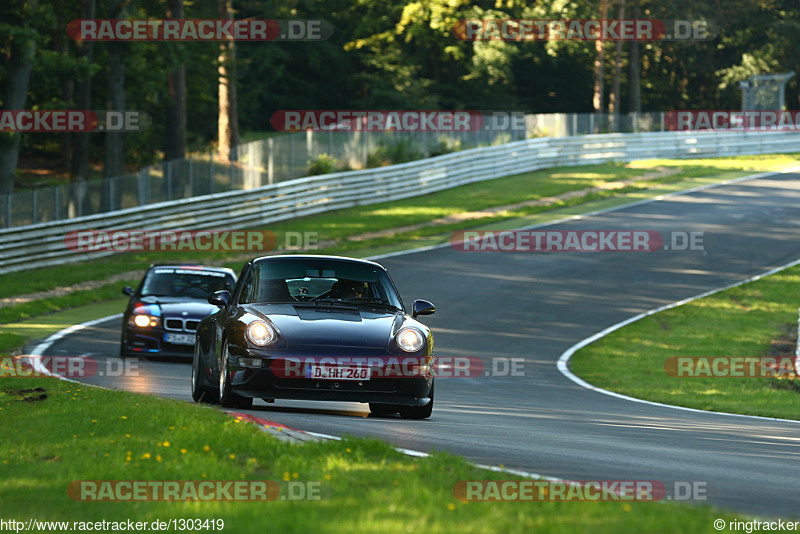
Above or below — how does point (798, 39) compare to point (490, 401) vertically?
above

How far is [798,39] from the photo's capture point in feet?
230

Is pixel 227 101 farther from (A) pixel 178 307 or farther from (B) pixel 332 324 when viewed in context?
(B) pixel 332 324

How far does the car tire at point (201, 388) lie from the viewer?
11273 mm

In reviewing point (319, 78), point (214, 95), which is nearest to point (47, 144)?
point (214, 95)

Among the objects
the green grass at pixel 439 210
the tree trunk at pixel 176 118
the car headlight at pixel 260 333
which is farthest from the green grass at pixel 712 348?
the tree trunk at pixel 176 118

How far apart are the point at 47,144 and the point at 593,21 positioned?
2987 centimetres

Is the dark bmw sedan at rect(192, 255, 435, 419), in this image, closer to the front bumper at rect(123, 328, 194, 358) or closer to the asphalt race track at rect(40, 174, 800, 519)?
the asphalt race track at rect(40, 174, 800, 519)

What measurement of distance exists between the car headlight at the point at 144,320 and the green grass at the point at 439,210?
30.5ft

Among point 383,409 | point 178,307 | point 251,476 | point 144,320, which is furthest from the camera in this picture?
point 178,307

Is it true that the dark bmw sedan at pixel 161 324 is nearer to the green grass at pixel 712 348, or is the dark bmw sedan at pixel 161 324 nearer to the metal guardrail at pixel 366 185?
the green grass at pixel 712 348

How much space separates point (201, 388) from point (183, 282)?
801cm

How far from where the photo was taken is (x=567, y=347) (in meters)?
20.8

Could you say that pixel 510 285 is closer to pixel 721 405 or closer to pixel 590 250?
pixel 590 250

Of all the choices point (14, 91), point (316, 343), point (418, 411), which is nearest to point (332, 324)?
point (316, 343)
